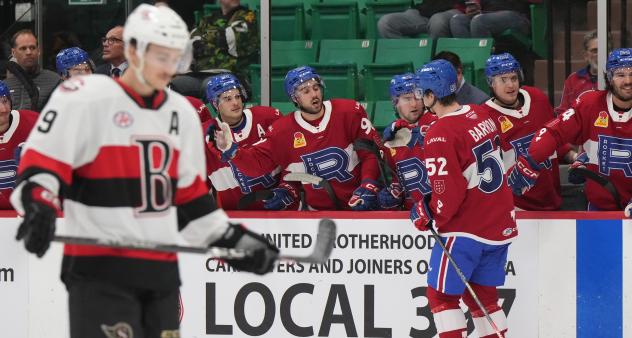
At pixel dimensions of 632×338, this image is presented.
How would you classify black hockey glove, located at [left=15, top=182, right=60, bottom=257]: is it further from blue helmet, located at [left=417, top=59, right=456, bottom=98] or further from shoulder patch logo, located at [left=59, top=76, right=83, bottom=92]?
blue helmet, located at [left=417, top=59, right=456, bottom=98]

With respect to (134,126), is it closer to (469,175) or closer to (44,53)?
(469,175)

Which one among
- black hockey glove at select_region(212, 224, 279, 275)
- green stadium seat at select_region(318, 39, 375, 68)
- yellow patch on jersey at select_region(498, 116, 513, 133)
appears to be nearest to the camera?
black hockey glove at select_region(212, 224, 279, 275)

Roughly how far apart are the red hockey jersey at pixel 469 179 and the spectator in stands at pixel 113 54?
214 cm

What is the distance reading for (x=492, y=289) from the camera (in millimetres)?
4934

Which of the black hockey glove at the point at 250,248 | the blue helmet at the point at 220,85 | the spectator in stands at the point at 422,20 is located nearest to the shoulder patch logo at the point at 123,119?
the black hockey glove at the point at 250,248

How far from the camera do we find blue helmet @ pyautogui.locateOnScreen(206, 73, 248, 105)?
18.6 feet

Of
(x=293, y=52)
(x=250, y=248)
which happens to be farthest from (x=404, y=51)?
(x=250, y=248)

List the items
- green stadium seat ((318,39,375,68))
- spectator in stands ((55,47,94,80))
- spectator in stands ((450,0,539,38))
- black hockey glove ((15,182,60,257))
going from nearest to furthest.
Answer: black hockey glove ((15,182,60,257)), spectator in stands ((55,47,94,80)), spectator in stands ((450,0,539,38)), green stadium seat ((318,39,375,68))

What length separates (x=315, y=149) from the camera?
5.61 metres

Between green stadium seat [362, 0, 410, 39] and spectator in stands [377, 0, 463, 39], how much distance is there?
0.02m

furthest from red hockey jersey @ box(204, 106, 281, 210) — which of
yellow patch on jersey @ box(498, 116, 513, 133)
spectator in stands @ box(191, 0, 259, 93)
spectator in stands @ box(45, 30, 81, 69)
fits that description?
spectator in stands @ box(45, 30, 81, 69)

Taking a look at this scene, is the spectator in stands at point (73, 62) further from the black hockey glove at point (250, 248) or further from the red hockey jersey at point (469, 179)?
the black hockey glove at point (250, 248)

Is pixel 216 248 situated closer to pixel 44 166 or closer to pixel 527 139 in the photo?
pixel 44 166

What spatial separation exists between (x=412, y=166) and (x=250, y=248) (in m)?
2.19
